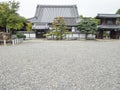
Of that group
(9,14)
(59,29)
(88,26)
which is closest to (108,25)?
(88,26)

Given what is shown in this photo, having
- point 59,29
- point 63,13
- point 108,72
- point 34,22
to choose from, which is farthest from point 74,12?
point 108,72

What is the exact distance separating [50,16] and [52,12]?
1887 mm

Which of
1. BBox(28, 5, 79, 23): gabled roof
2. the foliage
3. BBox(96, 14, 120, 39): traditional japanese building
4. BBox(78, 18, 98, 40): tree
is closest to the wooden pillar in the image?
BBox(96, 14, 120, 39): traditional japanese building

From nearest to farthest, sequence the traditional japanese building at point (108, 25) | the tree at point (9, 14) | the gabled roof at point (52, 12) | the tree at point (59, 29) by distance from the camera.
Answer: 1. the tree at point (9, 14)
2. the tree at point (59, 29)
3. the traditional japanese building at point (108, 25)
4. the gabled roof at point (52, 12)

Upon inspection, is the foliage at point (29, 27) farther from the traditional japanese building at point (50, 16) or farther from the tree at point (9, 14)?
the tree at point (9, 14)

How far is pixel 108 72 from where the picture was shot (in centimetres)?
630

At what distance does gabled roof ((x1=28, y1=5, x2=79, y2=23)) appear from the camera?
40.9m

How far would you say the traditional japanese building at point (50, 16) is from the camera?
37.4 meters

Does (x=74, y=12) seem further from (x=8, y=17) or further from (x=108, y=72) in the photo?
(x=108, y=72)

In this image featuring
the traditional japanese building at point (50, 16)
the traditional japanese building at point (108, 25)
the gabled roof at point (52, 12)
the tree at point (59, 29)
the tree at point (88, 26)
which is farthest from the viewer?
the gabled roof at point (52, 12)

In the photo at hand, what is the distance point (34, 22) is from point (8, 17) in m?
17.5

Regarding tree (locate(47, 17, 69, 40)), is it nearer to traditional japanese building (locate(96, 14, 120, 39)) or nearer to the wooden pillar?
traditional japanese building (locate(96, 14, 120, 39))

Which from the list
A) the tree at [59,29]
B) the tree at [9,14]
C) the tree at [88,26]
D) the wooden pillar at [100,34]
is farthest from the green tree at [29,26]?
the tree at [9,14]

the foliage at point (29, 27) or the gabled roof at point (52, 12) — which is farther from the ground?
the gabled roof at point (52, 12)
